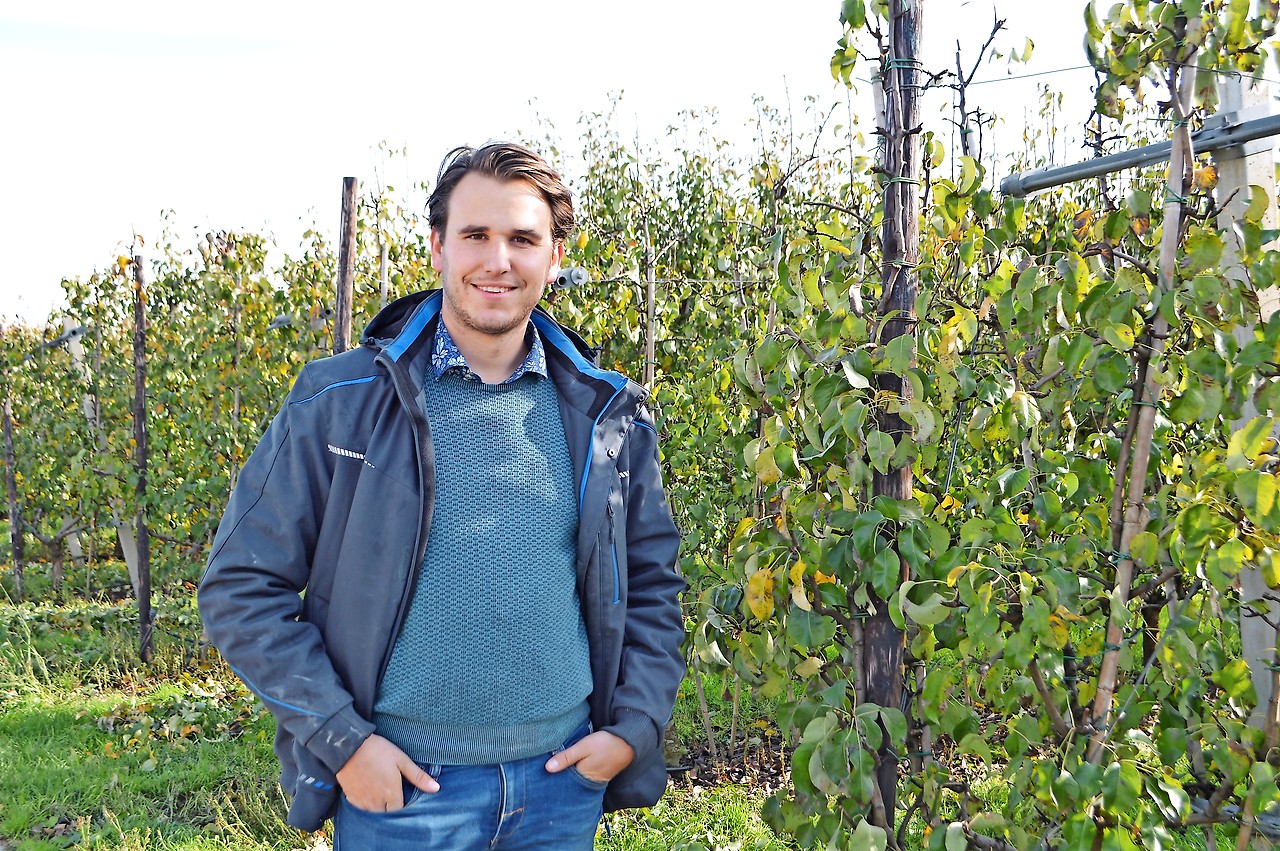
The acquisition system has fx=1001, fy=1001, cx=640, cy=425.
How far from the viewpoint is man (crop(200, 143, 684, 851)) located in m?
1.65

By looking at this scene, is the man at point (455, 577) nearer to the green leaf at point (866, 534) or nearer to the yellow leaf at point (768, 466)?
the yellow leaf at point (768, 466)

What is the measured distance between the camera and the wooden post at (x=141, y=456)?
562cm

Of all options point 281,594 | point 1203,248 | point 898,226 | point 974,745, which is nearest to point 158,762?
point 281,594

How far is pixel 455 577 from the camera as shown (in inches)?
67.7

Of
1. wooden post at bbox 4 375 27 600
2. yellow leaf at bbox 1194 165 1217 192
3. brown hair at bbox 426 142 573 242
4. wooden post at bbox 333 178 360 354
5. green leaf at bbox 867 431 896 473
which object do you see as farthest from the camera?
wooden post at bbox 4 375 27 600

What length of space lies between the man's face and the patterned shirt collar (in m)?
0.05

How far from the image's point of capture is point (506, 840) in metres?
1.74

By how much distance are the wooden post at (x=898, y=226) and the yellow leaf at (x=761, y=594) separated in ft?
0.66

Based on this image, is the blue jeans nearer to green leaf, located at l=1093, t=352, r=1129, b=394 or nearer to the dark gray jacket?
the dark gray jacket

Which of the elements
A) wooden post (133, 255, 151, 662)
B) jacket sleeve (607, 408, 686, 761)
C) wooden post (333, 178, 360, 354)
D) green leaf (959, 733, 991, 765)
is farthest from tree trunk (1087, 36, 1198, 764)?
wooden post (133, 255, 151, 662)

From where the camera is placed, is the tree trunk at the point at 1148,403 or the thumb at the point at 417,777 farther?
the tree trunk at the point at 1148,403

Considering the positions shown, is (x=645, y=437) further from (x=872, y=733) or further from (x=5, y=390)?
(x=5, y=390)

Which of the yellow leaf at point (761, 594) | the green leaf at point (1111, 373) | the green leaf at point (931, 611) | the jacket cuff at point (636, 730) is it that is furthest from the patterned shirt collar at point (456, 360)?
the green leaf at point (1111, 373)

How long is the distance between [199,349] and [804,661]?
5.36 metres
